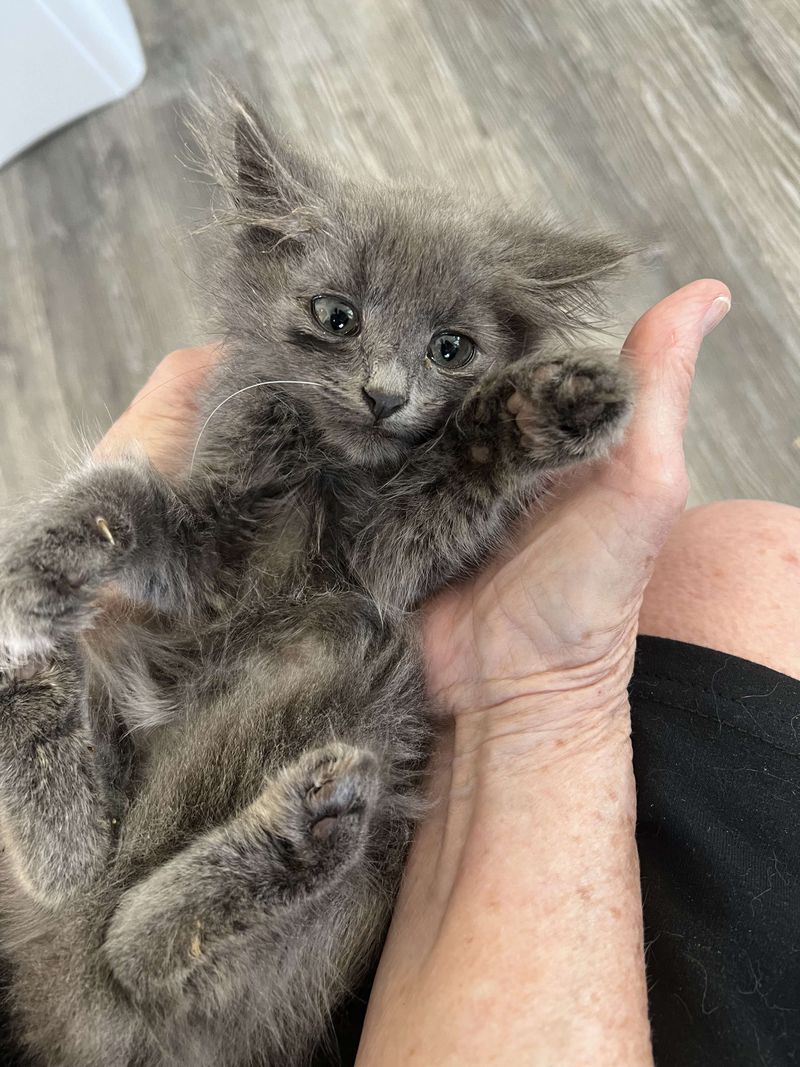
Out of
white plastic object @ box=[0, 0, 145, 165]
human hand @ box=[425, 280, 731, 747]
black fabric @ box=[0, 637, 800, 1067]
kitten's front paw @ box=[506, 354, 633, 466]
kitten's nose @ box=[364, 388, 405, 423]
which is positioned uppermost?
white plastic object @ box=[0, 0, 145, 165]

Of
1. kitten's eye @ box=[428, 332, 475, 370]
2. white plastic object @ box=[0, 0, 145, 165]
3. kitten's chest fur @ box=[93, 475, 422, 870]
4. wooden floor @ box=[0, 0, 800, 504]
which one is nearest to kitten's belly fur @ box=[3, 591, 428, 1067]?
kitten's chest fur @ box=[93, 475, 422, 870]

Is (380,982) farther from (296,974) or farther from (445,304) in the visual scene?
(445,304)

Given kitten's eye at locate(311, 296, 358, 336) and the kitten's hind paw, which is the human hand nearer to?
the kitten's hind paw

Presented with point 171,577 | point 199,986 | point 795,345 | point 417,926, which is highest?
point 171,577

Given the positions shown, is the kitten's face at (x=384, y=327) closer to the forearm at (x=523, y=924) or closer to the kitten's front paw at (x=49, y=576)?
the kitten's front paw at (x=49, y=576)

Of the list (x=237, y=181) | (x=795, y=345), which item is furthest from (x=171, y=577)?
(x=795, y=345)

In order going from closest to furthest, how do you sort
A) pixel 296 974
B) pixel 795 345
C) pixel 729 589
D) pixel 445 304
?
pixel 296 974
pixel 445 304
pixel 729 589
pixel 795 345
